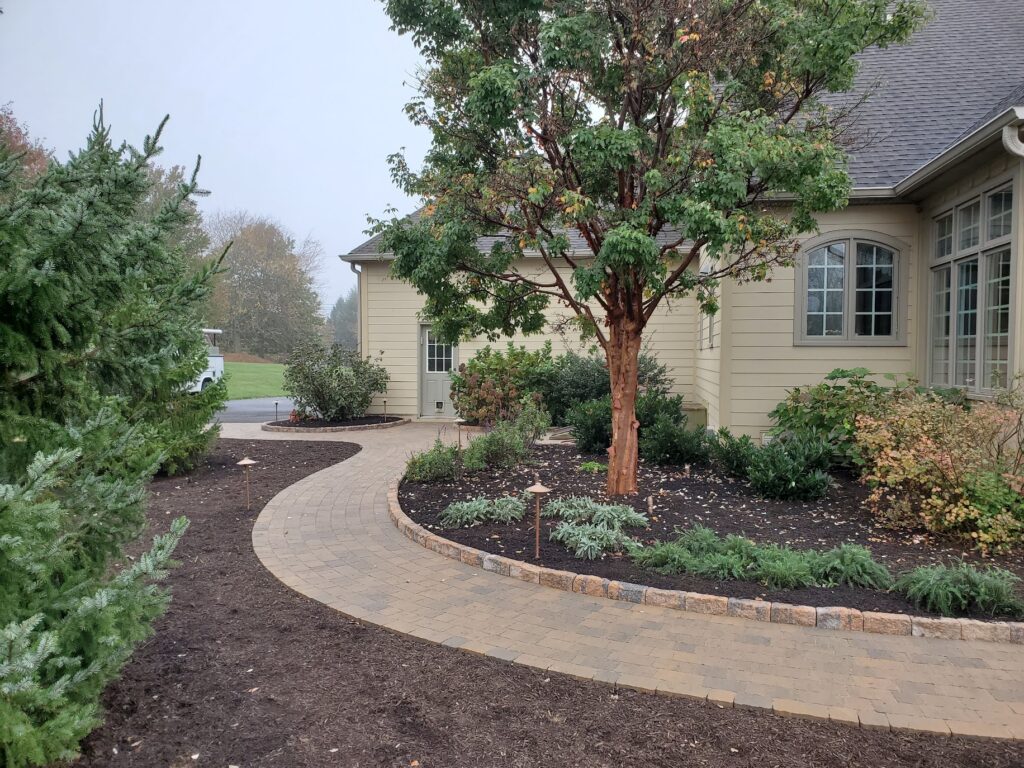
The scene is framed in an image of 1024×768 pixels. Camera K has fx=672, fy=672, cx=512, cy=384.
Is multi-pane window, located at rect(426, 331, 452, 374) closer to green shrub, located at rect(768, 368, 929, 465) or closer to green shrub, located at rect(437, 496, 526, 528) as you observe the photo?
green shrub, located at rect(768, 368, 929, 465)

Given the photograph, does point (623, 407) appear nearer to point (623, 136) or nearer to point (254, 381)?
point (623, 136)

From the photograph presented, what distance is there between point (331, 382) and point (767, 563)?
11408 mm

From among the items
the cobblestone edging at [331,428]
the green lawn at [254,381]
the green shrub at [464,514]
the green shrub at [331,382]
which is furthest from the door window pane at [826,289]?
the green lawn at [254,381]

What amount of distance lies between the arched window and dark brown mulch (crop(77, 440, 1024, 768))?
7.38 m

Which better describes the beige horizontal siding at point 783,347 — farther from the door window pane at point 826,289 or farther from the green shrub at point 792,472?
the green shrub at point 792,472

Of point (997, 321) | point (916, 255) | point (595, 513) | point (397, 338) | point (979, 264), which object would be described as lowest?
point (595, 513)

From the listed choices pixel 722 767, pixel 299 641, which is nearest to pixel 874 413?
pixel 722 767

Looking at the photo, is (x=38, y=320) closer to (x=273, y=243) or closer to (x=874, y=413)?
(x=874, y=413)

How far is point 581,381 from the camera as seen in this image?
13.1 m

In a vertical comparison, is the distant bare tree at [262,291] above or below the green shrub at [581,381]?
above

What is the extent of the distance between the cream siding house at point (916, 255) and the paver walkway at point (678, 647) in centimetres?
436

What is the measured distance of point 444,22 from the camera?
6.52 meters

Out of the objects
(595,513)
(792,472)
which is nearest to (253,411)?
(595,513)

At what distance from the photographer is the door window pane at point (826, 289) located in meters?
9.42
